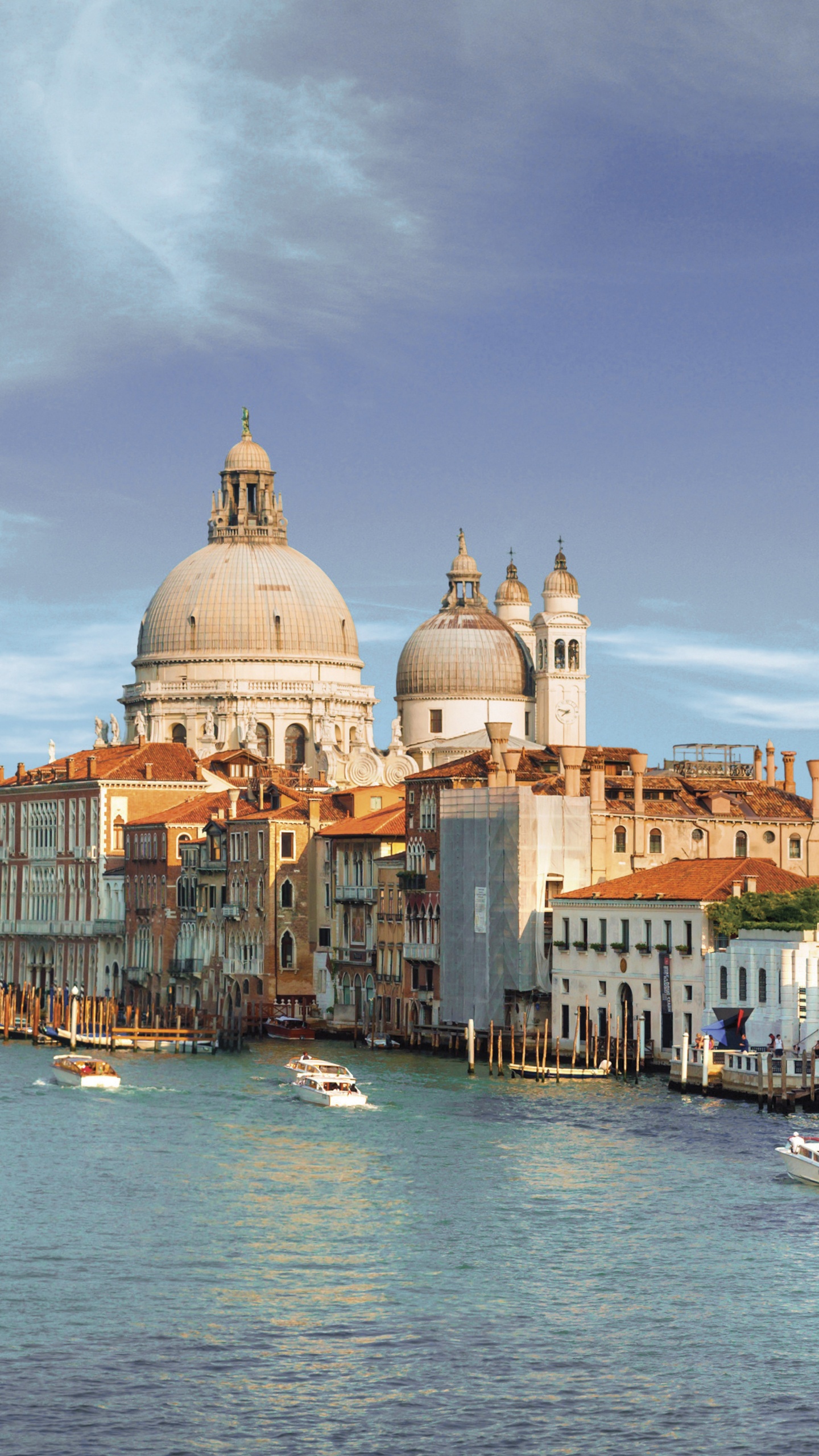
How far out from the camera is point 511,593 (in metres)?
111

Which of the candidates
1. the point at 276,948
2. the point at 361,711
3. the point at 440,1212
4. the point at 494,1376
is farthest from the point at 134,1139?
the point at 361,711

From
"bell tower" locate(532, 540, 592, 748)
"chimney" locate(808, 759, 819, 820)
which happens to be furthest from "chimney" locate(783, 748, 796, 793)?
"bell tower" locate(532, 540, 592, 748)

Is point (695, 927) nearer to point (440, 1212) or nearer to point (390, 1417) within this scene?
point (440, 1212)

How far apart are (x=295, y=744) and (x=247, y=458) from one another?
46.8 feet

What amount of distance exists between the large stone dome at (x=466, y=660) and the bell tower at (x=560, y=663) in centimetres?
110

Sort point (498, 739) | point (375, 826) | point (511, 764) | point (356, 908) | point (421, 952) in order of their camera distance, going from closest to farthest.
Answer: point (511, 764) → point (421, 952) → point (498, 739) → point (375, 826) → point (356, 908)

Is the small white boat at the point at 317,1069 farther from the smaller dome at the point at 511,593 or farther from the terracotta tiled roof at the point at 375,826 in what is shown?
the smaller dome at the point at 511,593

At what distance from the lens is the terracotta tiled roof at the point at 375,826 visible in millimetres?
74562

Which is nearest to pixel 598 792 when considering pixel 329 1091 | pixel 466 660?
pixel 329 1091

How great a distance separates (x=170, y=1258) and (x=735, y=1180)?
33.6ft

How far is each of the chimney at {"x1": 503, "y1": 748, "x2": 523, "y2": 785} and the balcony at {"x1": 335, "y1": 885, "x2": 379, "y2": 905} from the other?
625 cm

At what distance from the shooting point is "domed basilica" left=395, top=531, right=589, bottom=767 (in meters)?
104

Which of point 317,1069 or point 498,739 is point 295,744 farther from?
point 317,1069

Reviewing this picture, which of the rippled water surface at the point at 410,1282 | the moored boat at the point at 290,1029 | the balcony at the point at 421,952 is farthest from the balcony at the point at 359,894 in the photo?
the rippled water surface at the point at 410,1282
